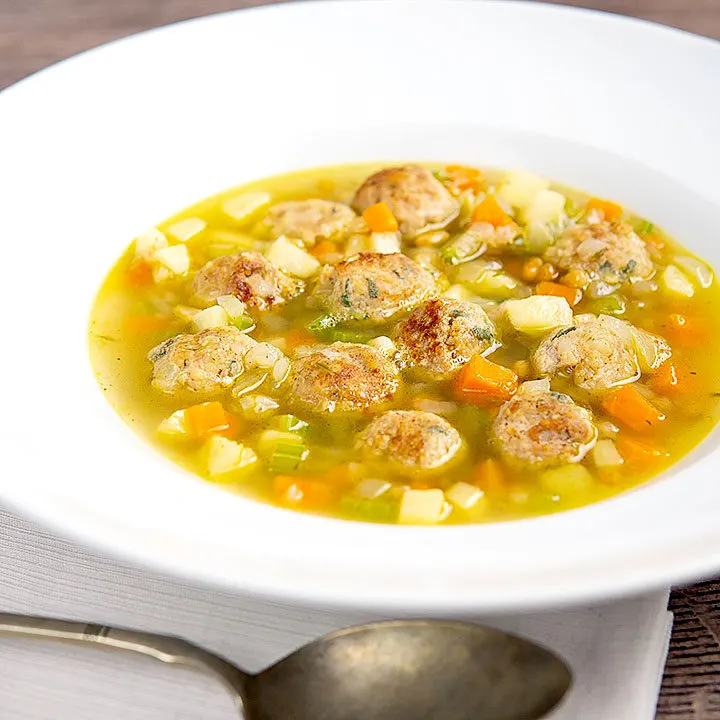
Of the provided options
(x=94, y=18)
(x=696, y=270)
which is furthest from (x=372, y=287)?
(x=94, y=18)

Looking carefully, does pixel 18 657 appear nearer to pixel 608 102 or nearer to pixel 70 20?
pixel 608 102

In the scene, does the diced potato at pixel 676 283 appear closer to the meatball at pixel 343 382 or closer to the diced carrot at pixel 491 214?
the diced carrot at pixel 491 214

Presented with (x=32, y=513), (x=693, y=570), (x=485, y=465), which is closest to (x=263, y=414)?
(x=485, y=465)


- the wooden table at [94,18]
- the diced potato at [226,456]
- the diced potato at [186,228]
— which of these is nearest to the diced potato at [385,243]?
the diced potato at [186,228]

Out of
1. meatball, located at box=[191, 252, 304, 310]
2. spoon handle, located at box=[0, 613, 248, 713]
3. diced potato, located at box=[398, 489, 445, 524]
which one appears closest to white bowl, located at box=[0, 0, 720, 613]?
diced potato, located at box=[398, 489, 445, 524]

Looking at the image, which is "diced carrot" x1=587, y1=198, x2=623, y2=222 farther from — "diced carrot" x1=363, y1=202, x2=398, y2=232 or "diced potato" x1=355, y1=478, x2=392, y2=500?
"diced potato" x1=355, y1=478, x2=392, y2=500

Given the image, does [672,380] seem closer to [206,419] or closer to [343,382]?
[343,382]

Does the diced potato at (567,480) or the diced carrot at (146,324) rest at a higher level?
the diced carrot at (146,324)
